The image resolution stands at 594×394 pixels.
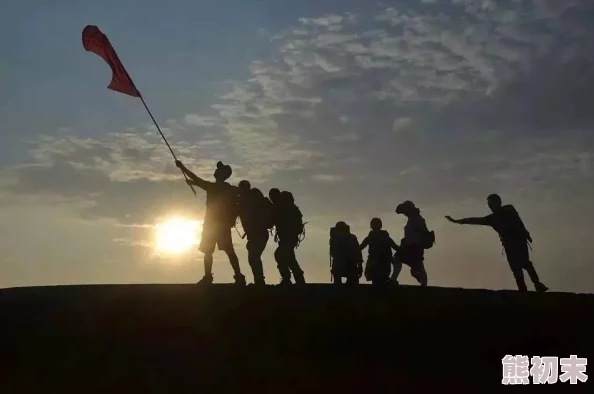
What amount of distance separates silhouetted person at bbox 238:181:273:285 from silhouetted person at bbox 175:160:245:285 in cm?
19

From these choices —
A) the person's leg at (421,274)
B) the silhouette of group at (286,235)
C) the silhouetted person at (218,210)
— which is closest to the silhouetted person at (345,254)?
the silhouette of group at (286,235)

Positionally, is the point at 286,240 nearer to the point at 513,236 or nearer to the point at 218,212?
the point at 218,212

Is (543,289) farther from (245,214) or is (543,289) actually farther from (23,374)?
(23,374)

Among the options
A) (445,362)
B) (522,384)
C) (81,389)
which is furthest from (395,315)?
(81,389)

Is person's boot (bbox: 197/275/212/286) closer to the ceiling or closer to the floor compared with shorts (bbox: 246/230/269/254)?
closer to the floor

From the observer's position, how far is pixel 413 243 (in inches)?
693

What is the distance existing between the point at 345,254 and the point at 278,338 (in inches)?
149

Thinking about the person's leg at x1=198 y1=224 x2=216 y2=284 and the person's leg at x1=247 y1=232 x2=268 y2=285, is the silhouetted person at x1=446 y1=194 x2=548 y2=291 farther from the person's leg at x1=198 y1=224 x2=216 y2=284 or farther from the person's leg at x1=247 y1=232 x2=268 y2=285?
the person's leg at x1=198 y1=224 x2=216 y2=284

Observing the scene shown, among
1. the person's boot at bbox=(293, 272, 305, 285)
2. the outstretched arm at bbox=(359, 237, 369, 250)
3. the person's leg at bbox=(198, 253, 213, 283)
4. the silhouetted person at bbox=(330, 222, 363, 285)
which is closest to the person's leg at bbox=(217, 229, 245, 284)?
the person's leg at bbox=(198, 253, 213, 283)

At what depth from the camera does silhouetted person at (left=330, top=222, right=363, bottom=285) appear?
1702 cm

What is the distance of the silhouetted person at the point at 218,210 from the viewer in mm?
16672

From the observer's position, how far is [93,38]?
1977 centimetres

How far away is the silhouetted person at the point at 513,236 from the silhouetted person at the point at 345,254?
9.08 feet

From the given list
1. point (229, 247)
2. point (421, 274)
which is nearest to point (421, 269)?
point (421, 274)
